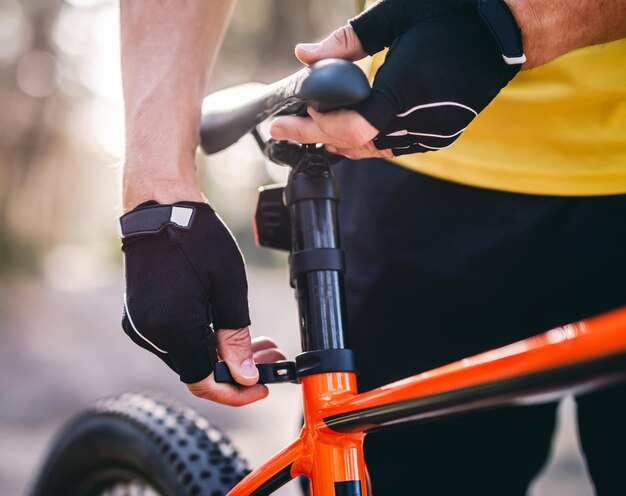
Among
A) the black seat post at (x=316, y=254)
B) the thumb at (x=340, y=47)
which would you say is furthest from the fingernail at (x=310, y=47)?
the black seat post at (x=316, y=254)

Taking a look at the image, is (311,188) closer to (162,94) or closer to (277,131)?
(277,131)

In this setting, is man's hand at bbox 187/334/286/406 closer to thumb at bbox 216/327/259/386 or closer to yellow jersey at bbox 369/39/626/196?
thumb at bbox 216/327/259/386

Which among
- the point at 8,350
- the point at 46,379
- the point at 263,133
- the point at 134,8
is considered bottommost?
the point at 263,133

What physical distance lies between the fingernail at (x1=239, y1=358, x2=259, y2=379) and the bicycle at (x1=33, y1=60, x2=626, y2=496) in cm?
→ 2

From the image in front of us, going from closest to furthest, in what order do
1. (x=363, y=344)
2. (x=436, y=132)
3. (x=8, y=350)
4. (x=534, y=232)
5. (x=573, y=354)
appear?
1. (x=573, y=354)
2. (x=436, y=132)
3. (x=534, y=232)
4. (x=363, y=344)
5. (x=8, y=350)

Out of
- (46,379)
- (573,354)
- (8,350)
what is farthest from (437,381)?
(8,350)

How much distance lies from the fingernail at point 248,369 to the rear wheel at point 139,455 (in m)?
0.34

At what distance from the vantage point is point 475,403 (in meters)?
0.60

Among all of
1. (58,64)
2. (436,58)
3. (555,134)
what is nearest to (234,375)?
(436,58)

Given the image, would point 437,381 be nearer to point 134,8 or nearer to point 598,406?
point 598,406

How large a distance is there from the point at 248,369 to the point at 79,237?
1806 cm

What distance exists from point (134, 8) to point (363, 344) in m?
0.64

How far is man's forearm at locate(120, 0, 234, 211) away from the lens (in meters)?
0.86

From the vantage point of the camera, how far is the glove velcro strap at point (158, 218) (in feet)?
2.64
